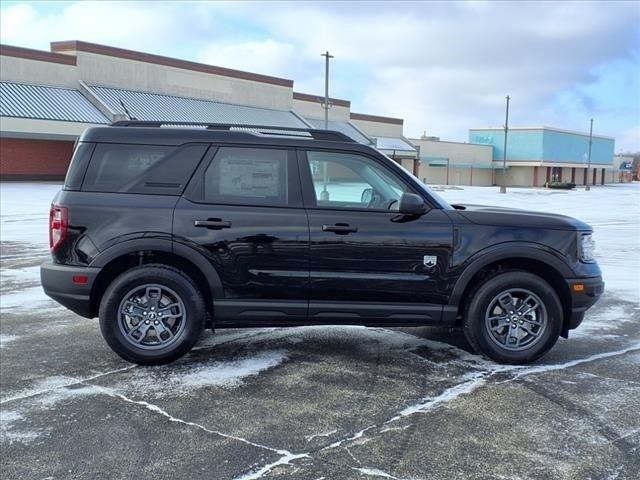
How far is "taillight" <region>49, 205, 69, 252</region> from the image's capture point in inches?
206

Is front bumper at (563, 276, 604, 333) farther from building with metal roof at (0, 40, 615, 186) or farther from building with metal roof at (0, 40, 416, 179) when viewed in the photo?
building with metal roof at (0, 40, 416, 179)

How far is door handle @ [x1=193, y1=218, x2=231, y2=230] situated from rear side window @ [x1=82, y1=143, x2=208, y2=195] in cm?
33

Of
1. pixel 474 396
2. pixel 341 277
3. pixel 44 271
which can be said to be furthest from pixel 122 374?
pixel 474 396

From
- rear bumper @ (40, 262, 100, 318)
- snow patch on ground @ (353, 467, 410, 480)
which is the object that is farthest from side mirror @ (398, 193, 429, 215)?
rear bumper @ (40, 262, 100, 318)

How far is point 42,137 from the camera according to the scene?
35.6 meters

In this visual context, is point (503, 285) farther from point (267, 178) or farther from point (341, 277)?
point (267, 178)

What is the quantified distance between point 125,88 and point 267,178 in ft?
141

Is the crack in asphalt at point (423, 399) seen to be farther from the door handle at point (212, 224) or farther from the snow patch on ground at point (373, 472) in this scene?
the door handle at point (212, 224)

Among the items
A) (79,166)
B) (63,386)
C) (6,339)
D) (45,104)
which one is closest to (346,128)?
(45,104)

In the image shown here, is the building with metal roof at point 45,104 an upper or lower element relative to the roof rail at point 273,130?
upper

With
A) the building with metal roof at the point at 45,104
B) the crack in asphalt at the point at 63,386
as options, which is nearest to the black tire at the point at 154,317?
the crack in asphalt at the point at 63,386

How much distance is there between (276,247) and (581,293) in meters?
2.71

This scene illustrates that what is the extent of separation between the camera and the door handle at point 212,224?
524 cm

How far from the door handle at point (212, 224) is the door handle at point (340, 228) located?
2.72 feet
